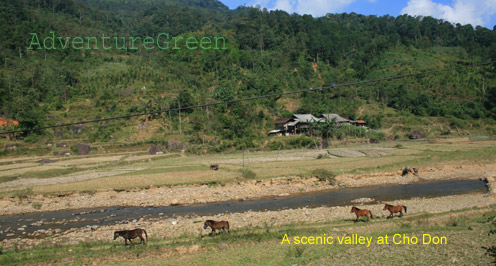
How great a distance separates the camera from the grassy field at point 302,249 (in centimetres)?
1027

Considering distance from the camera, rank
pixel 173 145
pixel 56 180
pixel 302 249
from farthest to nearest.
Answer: pixel 173 145, pixel 56 180, pixel 302 249

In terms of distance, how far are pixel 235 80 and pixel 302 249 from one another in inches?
2786

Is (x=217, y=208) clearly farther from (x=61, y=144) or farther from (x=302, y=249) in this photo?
(x=61, y=144)

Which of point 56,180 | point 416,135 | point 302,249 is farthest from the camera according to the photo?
point 416,135

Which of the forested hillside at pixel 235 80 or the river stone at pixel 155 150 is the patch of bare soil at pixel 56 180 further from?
the forested hillside at pixel 235 80

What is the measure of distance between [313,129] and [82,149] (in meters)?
33.1

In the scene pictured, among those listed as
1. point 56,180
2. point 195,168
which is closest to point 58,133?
point 56,180

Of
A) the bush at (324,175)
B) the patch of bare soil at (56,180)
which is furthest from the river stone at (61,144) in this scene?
the bush at (324,175)

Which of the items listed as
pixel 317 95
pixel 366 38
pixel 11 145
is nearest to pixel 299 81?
pixel 317 95

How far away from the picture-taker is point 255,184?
26.4 meters

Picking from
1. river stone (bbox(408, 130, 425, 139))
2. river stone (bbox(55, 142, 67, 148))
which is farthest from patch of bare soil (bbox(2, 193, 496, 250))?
river stone (bbox(408, 130, 425, 139))

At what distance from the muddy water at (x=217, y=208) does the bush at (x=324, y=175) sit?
1.72m

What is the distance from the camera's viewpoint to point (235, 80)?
8006 cm

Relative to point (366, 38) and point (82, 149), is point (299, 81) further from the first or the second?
point (82, 149)
